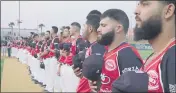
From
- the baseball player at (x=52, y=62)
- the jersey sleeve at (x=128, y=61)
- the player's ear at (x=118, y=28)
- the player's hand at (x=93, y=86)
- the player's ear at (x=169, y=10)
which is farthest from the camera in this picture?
the baseball player at (x=52, y=62)

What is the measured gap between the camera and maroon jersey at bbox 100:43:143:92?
2.89 m

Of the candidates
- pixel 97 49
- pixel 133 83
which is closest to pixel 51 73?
pixel 97 49

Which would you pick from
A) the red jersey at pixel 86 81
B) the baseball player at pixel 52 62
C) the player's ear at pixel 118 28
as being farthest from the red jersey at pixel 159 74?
the baseball player at pixel 52 62

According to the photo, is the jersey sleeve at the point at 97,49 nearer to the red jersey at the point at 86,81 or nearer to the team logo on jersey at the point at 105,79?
the red jersey at the point at 86,81

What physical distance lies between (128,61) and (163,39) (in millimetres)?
918

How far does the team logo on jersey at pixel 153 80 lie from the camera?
1763mm

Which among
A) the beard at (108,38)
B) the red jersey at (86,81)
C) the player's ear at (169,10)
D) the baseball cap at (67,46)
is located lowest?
the baseball cap at (67,46)

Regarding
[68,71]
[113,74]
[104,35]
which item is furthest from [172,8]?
[68,71]

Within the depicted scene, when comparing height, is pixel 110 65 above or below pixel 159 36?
below

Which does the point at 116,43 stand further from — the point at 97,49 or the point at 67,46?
the point at 67,46

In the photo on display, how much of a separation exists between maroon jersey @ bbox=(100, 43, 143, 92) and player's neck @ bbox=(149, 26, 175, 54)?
838 mm

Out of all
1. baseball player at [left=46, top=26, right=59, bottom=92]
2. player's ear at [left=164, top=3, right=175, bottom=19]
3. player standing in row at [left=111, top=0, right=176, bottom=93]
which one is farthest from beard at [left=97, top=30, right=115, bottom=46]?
baseball player at [left=46, top=26, right=59, bottom=92]

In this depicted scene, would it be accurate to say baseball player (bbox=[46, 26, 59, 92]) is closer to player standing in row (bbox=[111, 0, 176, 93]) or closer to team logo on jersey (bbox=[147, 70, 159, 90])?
player standing in row (bbox=[111, 0, 176, 93])

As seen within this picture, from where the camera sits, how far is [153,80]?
1789 millimetres
